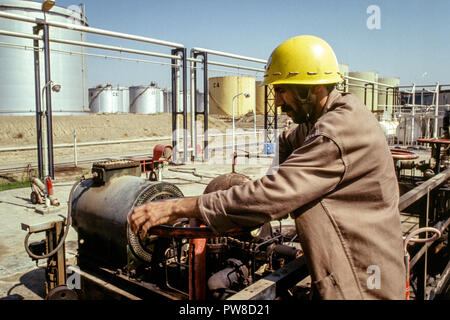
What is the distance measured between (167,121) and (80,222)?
3348cm

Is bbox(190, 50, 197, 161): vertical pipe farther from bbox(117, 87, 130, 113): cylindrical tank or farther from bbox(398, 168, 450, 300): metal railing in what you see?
→ bbox(117, 87, 130, 113): cylindrical tank

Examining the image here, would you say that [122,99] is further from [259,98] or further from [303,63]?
[303,63]

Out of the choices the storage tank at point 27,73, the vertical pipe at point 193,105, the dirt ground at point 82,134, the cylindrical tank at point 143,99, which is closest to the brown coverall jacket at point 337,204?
the dirt ground at point 82,134

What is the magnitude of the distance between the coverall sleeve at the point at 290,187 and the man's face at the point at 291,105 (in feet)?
0.96

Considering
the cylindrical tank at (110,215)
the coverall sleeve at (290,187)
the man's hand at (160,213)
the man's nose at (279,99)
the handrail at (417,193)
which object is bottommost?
the cylindrical tank at (110,215)

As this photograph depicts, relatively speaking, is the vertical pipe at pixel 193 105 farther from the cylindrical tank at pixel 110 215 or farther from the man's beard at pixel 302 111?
the man's beard at pixel 302 111

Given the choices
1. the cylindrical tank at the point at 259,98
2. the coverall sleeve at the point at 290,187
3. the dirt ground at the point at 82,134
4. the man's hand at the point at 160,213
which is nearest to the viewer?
the coverall sleeve at the point at 290,187

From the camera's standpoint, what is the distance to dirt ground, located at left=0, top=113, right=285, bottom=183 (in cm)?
1727

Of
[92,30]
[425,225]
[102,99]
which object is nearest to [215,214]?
[425,225]

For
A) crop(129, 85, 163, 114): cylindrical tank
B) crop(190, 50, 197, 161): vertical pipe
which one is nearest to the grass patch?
crop(190, 50, 197, 161): vertical pipe

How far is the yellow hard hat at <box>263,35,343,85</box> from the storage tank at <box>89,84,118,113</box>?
4307cm

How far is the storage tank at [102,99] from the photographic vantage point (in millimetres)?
42312

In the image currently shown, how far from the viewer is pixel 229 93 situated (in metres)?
30.8

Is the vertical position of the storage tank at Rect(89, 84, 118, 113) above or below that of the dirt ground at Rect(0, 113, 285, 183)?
above
